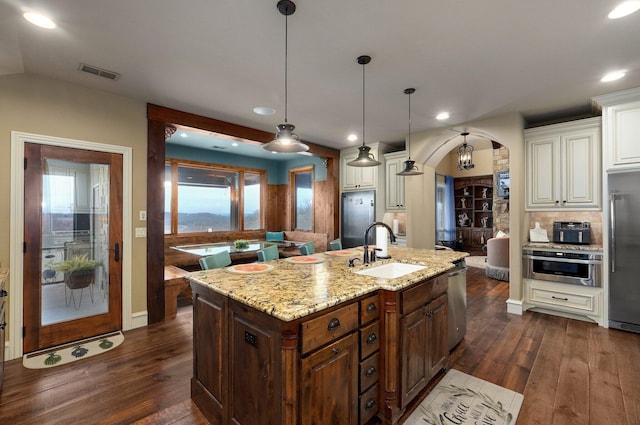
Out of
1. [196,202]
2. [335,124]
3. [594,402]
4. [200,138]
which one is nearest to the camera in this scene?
[594,402]

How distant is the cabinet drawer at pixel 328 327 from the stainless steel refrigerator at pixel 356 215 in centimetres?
388

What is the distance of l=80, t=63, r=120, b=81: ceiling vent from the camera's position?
8.87ft

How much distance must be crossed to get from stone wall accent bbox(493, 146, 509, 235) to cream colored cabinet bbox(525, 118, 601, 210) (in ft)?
14.7

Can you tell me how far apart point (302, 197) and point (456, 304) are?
489cm

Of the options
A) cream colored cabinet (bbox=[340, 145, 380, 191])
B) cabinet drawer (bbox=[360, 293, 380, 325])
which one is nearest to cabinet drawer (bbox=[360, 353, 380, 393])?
cabinet drawer (bbox=[360, 293, 380, 325])

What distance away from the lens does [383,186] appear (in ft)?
18.5

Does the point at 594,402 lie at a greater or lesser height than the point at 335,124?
lesser

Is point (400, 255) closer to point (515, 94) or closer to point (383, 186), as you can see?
point (515, 94)

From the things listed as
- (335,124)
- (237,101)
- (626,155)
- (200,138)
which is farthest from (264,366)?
(200,138)

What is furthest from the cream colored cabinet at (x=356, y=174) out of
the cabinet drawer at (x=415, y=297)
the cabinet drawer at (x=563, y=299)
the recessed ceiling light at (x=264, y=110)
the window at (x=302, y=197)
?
the cabinet drawer at (x=415, y=297)

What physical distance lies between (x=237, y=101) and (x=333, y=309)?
9.43 feet

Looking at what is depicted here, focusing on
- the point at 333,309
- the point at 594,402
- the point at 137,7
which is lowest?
the point at 594,402

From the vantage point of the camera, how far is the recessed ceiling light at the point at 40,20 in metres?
1.98

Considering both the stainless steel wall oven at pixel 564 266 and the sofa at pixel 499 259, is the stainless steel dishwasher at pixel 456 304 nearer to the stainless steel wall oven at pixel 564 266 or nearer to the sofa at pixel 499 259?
the stainless steel wall oven at pixel 564 266
